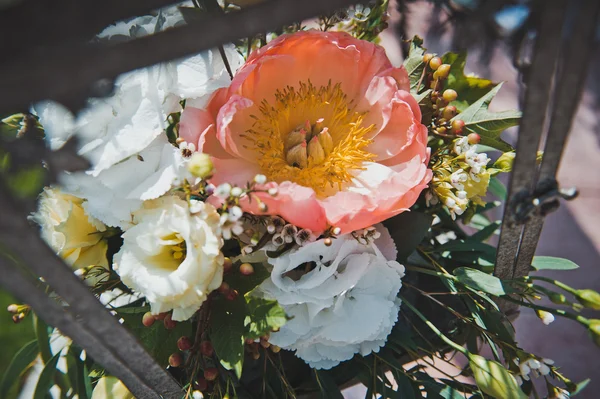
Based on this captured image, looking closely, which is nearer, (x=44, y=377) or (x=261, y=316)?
(x=261, y=316)

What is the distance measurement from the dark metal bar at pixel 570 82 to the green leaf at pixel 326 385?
28 centimetres

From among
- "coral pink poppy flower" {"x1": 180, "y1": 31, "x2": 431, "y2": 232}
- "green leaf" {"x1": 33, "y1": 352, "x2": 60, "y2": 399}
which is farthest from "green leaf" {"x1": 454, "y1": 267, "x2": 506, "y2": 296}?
"green leaf" {"x1": 33, "y1": 352, "x2": 60, "y2": 399}

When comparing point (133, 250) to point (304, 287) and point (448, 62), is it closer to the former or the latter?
point (304, 287)

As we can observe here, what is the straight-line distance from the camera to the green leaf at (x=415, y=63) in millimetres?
504

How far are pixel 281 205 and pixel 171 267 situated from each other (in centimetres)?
10

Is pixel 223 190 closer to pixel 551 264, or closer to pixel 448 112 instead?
pixel 448 112

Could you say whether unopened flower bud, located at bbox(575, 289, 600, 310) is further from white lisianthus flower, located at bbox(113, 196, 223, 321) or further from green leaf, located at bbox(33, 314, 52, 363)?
green leaf, located at bbox(33, 314, 52, 363)

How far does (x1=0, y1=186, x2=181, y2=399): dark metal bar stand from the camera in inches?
9.2

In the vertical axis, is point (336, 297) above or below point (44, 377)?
above

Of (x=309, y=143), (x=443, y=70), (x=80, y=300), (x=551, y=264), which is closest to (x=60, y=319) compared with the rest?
(x=80, y=300)

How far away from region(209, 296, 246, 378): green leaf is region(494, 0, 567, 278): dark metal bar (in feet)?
0.68

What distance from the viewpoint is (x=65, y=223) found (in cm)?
41

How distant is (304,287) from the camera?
0.40m

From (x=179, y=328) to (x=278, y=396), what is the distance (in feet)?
0.44
